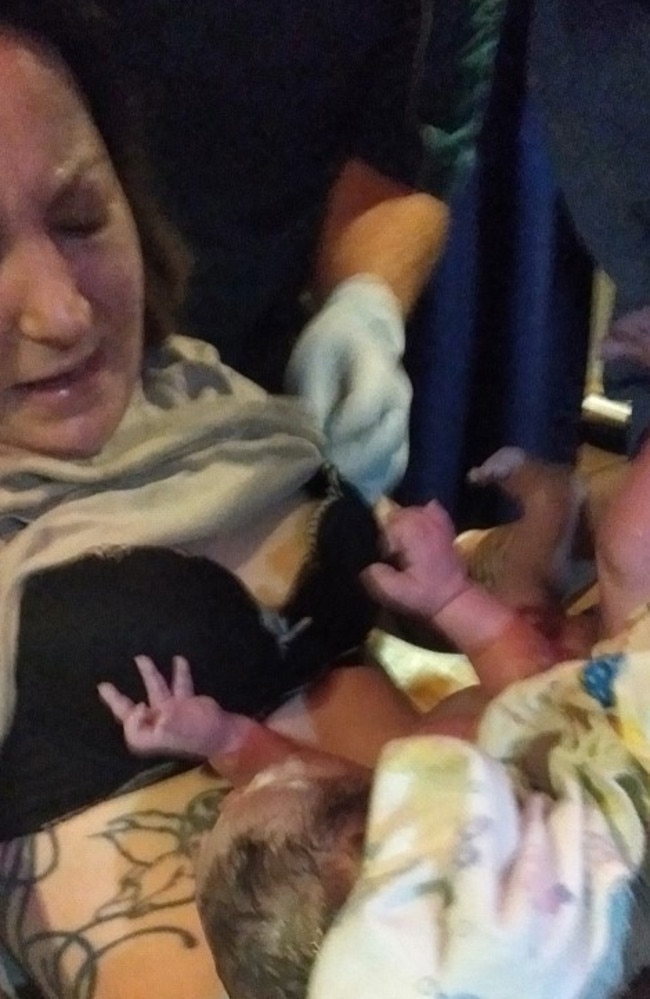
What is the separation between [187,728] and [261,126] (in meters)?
0.40

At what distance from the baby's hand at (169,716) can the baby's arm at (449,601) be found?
0.14 metres

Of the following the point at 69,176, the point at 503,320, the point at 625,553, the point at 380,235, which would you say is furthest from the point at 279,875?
the point at 503,320

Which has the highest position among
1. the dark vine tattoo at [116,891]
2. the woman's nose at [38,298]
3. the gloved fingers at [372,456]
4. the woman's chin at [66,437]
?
the woman's nose at [38,298]

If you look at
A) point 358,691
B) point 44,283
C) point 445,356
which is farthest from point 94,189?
point 445,356

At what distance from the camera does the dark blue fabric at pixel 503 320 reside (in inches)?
38.9

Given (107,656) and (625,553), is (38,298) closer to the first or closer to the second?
(107,656)

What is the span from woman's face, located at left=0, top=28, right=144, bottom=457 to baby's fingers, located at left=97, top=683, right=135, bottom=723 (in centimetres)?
13

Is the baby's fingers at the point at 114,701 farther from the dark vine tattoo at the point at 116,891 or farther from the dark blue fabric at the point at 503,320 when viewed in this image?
the dark blue fabric at the point at 503,320

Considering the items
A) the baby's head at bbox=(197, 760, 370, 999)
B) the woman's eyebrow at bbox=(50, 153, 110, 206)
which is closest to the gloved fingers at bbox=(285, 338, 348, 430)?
the woman's eyebrow at bbox=(50, 153, 110, 206)

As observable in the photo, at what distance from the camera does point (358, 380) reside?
86cm

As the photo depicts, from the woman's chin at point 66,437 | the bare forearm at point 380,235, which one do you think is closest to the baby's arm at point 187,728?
the woman's chin at point 66,437

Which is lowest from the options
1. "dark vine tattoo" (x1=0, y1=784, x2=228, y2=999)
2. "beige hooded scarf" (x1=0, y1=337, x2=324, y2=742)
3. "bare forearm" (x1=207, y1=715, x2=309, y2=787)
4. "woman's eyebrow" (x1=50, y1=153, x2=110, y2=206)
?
"dark vine tattoo" (x1=0, y1=784, x2=228, y2=999)

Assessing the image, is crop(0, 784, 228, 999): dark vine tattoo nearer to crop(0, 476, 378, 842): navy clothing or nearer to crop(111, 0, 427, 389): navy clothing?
crop(0, 476, 378, 842): navy clothing

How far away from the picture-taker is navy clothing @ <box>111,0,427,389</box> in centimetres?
83
